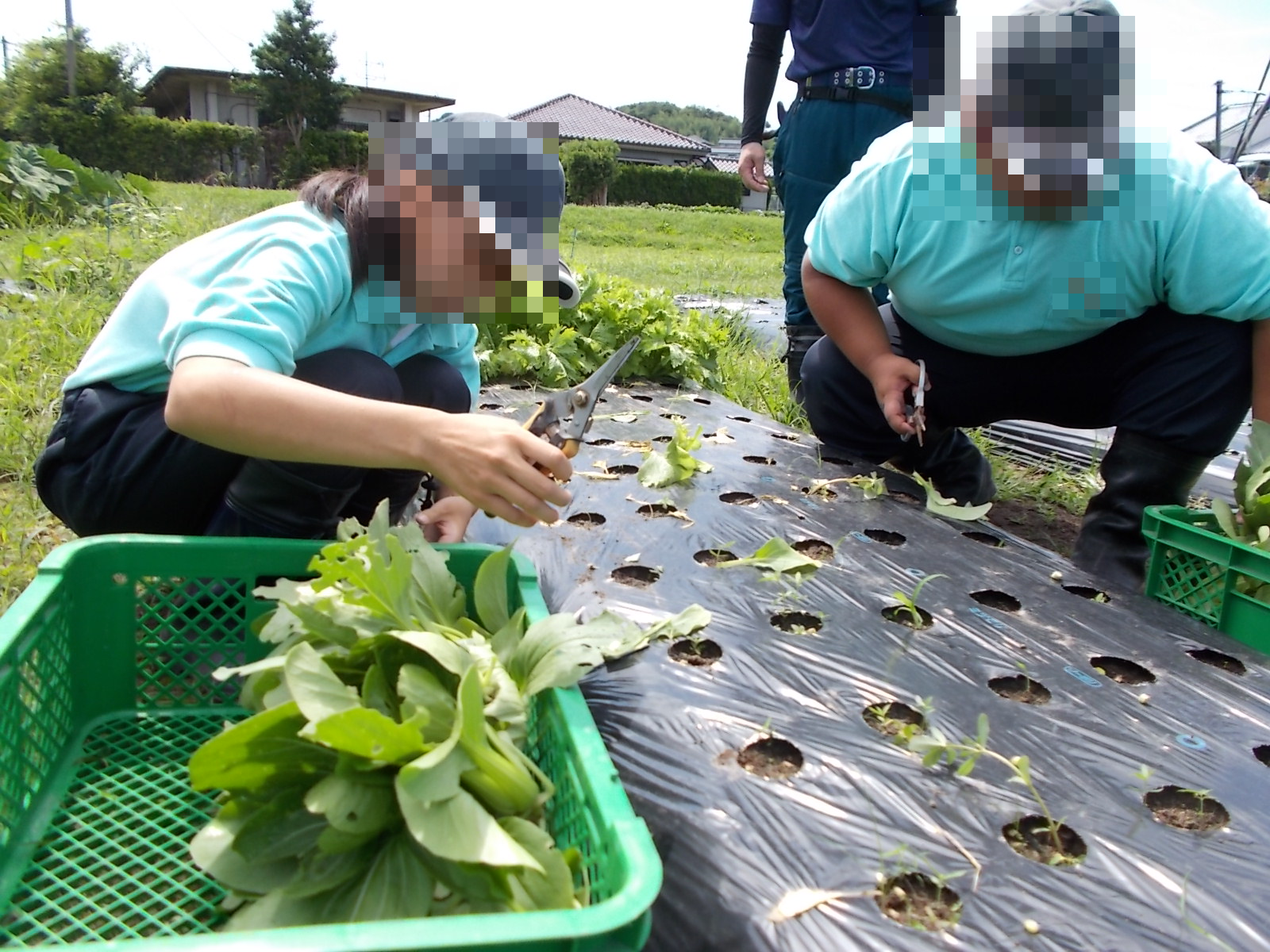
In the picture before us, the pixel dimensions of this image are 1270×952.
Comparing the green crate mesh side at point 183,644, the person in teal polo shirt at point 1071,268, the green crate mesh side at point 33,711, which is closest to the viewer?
the green crate mesh side at point 33,711

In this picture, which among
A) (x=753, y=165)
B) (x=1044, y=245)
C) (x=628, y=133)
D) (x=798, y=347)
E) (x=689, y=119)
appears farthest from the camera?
(x=689, y=119)

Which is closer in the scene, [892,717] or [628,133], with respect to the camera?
[892,717]

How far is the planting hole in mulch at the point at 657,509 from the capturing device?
5.86 feet

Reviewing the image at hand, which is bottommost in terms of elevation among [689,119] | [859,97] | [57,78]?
[859,97]

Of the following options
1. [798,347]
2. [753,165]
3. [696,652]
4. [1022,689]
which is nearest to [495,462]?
[696,652]

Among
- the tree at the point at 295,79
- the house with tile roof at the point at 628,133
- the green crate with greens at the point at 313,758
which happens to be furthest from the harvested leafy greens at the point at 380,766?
the house with tile roof at the point at 628,133

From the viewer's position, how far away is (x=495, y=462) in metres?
1.01

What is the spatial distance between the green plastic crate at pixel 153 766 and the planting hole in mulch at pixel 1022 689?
2.03 feet

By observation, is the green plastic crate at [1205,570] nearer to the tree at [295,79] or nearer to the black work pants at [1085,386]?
the black work pants at [1085,386]

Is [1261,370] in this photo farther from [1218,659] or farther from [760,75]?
[760,75]

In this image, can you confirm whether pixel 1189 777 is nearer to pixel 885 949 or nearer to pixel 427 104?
pixel 885 949

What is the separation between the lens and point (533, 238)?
4.17 feet

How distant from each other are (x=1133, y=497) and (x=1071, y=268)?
46 cm

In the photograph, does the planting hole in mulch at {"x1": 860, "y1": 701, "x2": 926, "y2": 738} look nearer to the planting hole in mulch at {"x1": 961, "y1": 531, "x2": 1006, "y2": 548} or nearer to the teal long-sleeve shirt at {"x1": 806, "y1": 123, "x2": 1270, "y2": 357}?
the planting hole in mulch at {"x1": 961, "y1": 531, "x2": 1006, "y2": 548}
